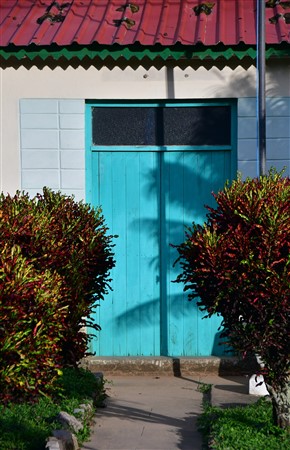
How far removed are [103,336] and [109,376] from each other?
1.79 ft

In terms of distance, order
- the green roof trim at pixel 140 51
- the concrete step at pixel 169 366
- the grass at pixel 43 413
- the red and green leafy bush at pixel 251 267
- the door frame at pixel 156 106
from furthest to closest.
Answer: the door frame at pixel 156 106 → the concrete step at pixel 169 366 → the green roof trim at pixel 140 51 → the grass at pixel 43 413 → the red and green leafy bush at pixel 251 267

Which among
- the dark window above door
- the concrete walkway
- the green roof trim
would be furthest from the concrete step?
the green roof trim

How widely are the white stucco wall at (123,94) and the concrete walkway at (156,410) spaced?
7.71 feet

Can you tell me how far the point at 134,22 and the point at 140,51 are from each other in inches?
20.9

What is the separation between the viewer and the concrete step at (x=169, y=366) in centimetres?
1122

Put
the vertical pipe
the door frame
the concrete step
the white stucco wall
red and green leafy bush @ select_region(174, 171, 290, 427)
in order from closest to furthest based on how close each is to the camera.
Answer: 1. red and green leafy bush @ select_region(174, 171, 290, 427)
2. the vertical pipe
3. the concrete step
4. the white stucco wall
5. the door frame

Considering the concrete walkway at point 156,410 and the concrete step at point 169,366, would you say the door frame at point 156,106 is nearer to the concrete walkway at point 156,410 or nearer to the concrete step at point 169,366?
the concrete step at point 169,366

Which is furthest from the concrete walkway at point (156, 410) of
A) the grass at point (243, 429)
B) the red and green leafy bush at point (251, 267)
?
the red and green leafy bush at point (251, 267)

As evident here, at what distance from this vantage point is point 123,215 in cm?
1159

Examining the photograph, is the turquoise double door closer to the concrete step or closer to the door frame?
the door frame

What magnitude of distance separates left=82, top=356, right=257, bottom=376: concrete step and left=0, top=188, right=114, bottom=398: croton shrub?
83.7 inches

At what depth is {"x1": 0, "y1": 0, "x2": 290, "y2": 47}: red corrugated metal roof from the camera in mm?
11086

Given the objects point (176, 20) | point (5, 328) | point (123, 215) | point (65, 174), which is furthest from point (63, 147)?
point (5, 328)

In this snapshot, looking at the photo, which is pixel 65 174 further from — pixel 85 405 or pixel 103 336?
pixel 85 405
